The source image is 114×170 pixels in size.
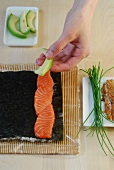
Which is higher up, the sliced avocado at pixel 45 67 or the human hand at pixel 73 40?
the human hand at pixel 73 40

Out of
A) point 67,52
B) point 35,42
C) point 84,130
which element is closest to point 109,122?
point 84,130

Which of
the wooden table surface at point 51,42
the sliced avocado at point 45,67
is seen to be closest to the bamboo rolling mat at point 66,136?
the wooden table surface at point 51,42

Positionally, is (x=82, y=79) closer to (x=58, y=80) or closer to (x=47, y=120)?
(x=58, y=80)

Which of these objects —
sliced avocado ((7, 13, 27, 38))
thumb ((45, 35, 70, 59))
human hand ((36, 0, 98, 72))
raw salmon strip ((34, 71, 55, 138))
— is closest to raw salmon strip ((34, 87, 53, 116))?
raw salmon strip ((34, 71, 55, 138))

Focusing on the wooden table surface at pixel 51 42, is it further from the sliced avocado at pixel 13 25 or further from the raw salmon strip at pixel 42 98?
the raw salmon strip at pixel 42 98

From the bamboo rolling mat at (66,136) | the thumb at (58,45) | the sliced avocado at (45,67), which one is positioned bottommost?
the bamboo rolling mat at (66,136)

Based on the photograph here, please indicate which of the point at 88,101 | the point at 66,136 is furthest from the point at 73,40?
the point at 66,136
